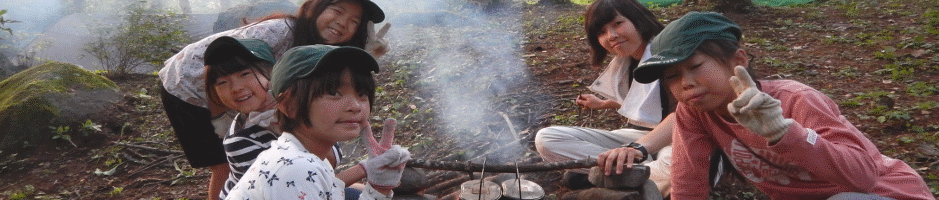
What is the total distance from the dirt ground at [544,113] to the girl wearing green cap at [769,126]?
1.20 meters

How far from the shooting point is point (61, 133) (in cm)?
584


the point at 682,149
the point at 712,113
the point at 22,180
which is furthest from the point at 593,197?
the point at 22,180

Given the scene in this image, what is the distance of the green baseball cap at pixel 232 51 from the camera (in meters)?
2.75

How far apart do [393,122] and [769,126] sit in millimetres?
1401

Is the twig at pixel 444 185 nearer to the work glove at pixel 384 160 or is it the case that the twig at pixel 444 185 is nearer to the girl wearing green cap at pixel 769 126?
the work glove at pixel 384 160

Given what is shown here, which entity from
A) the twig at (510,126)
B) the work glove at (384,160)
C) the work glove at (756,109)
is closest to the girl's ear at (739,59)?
the work glove at (756,109)

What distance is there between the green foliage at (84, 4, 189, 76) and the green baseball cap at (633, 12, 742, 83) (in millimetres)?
7800

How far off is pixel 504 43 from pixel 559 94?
3.05m

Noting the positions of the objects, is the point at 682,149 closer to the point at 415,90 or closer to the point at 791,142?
the point at 791,142

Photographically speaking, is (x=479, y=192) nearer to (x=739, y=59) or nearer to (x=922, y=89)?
(x=739, y=59)

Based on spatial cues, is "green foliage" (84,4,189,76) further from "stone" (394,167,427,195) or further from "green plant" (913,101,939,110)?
"green plant" (913,101,939,110)

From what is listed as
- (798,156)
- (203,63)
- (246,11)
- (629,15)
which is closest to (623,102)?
(629,15)

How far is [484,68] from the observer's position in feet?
23.4

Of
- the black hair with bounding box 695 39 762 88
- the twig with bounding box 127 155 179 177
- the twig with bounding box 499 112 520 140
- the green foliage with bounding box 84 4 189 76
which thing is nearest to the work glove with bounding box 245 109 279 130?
the black hair with bounding box 695 39 762 88
